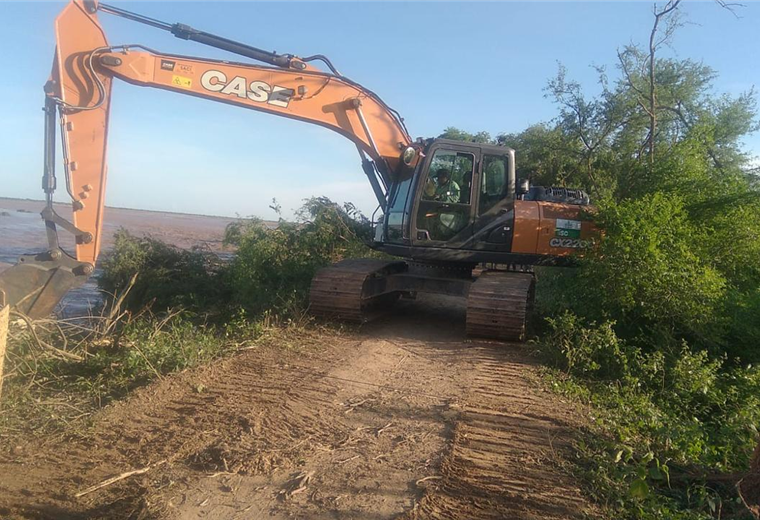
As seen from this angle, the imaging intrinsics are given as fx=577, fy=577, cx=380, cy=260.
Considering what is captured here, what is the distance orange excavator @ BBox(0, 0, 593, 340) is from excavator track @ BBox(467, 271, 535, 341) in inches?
0.5

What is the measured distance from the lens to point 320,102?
7758 mm

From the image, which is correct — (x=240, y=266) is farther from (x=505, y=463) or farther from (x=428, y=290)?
(x=505, y=463)

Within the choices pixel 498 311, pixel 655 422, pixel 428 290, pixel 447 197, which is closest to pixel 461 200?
pixel 447 197

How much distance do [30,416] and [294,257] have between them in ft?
16.2

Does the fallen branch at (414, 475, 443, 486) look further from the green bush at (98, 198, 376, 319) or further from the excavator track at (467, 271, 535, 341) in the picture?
the green bush at (98, 198, 376, 319)

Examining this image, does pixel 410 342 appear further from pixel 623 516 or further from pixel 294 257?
pixel 623 516

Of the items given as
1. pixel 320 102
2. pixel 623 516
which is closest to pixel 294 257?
pixel 320 102

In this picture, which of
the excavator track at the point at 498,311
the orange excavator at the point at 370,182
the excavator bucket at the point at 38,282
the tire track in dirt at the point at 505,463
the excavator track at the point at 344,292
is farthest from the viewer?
the excavator track at the point at 344,292

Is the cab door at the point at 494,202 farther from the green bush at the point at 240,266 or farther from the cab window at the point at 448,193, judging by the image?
the green bush at the point at 240,266

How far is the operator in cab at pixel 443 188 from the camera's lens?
7734 mm

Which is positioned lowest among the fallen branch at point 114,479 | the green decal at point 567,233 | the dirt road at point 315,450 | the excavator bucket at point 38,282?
the fallen branch at point 114,479

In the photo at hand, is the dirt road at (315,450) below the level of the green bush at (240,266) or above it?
below

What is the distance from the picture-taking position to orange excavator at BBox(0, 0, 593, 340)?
20.3ft

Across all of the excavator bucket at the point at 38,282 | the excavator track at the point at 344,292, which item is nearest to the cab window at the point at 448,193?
the excavator track at the point at 344,292
